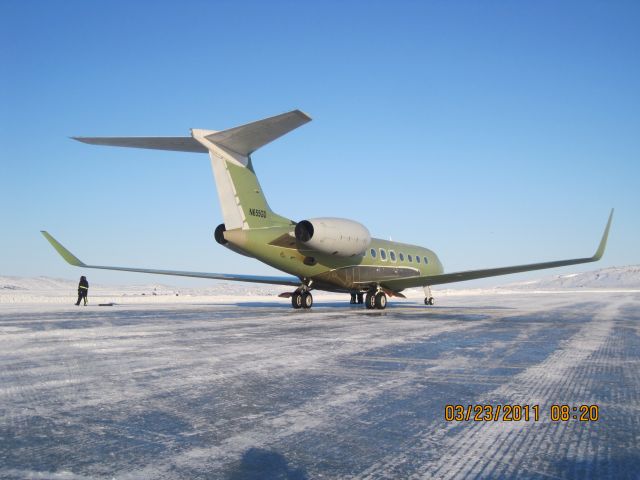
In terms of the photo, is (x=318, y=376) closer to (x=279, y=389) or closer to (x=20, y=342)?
(x=279, y=389)

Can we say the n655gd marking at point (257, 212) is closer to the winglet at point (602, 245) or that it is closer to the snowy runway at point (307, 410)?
the snowy runway at point (307, 410)

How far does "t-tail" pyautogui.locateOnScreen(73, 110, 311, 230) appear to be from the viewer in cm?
1270

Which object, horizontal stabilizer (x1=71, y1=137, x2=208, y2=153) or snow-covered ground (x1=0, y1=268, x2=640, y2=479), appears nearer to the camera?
snow-covered ground (x1=0, y1=268, x2=640, y2=479)

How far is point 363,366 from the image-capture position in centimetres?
534

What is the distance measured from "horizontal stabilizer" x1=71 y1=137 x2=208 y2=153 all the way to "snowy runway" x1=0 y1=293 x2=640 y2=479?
277 inches

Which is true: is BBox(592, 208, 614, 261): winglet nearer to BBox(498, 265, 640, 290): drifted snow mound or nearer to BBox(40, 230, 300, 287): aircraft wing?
BBox(40, 230, 300, 287): aircraft wing

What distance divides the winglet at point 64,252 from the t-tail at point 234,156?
479cm

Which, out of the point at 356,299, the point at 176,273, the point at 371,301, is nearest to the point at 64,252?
the point at 176,273

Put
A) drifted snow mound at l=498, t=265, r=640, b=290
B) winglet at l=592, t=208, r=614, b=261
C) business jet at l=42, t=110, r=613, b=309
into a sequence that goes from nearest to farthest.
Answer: business jet at l=42, t=110, r=613, b=309 < winglet at l=592, t=208, r=614, b=261 < drifted snow mound at l=498, t=265, r=640, b=290

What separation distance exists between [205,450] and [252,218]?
12.3m

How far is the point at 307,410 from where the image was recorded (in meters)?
3.45

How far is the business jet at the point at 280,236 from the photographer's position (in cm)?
1313

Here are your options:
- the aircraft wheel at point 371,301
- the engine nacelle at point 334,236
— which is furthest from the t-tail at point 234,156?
the aircraft wheel at point 371,301

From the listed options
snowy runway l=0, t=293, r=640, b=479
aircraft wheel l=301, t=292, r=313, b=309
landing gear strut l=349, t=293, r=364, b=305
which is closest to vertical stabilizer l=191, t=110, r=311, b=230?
aircraft wheel l=301, t=292, r=313, b=309
